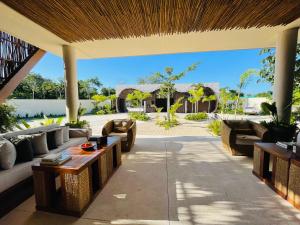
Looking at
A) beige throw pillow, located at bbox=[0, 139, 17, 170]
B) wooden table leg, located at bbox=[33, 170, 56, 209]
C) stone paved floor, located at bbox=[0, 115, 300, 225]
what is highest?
beige throw pillow, located at bbox=[0, 139, 17, 170]

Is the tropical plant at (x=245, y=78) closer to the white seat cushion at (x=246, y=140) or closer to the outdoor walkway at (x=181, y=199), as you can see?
the white seat cushion at (x=246, y=140)

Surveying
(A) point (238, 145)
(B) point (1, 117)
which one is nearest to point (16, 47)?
(B) point (1, 117)

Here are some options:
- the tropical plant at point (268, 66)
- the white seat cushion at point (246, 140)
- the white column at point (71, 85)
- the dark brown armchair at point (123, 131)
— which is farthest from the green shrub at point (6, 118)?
the tropical plant at point (268, 66)

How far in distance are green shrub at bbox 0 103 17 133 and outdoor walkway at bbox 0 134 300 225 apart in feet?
12.7

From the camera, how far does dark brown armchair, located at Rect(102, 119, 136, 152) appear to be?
4.54 m

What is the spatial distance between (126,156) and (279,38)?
5.40 meters

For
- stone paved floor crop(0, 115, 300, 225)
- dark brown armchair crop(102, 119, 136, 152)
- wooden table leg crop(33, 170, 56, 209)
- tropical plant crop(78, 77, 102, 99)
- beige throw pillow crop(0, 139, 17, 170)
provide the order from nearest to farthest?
stone paved floor crop(0, 115, 300, 225), wooden table leg crop(33, 170, 56, 209), beige throw pillow crop(0, 139, 17, 170), dark brown armchair crop(102, 119, 136, 152), tropical plant crop(78, 77, 102, 99)

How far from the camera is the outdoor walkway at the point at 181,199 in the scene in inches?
79.0

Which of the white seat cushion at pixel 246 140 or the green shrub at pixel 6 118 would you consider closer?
the white seat cushion at pixel 246 140

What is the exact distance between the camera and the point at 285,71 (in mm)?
4496

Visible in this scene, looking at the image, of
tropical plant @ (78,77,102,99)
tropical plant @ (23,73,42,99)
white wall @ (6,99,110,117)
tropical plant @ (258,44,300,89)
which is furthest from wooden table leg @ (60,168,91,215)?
tropical plant @ (78,77,102,99)

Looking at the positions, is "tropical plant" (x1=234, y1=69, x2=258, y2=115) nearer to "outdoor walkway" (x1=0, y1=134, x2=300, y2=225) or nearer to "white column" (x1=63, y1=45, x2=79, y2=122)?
"outdoor walkway" (x1=0, y1=134, x2=300, y2=225)

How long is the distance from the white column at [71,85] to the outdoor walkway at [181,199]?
3201 mm

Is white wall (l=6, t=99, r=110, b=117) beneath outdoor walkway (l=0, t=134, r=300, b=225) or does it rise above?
above
